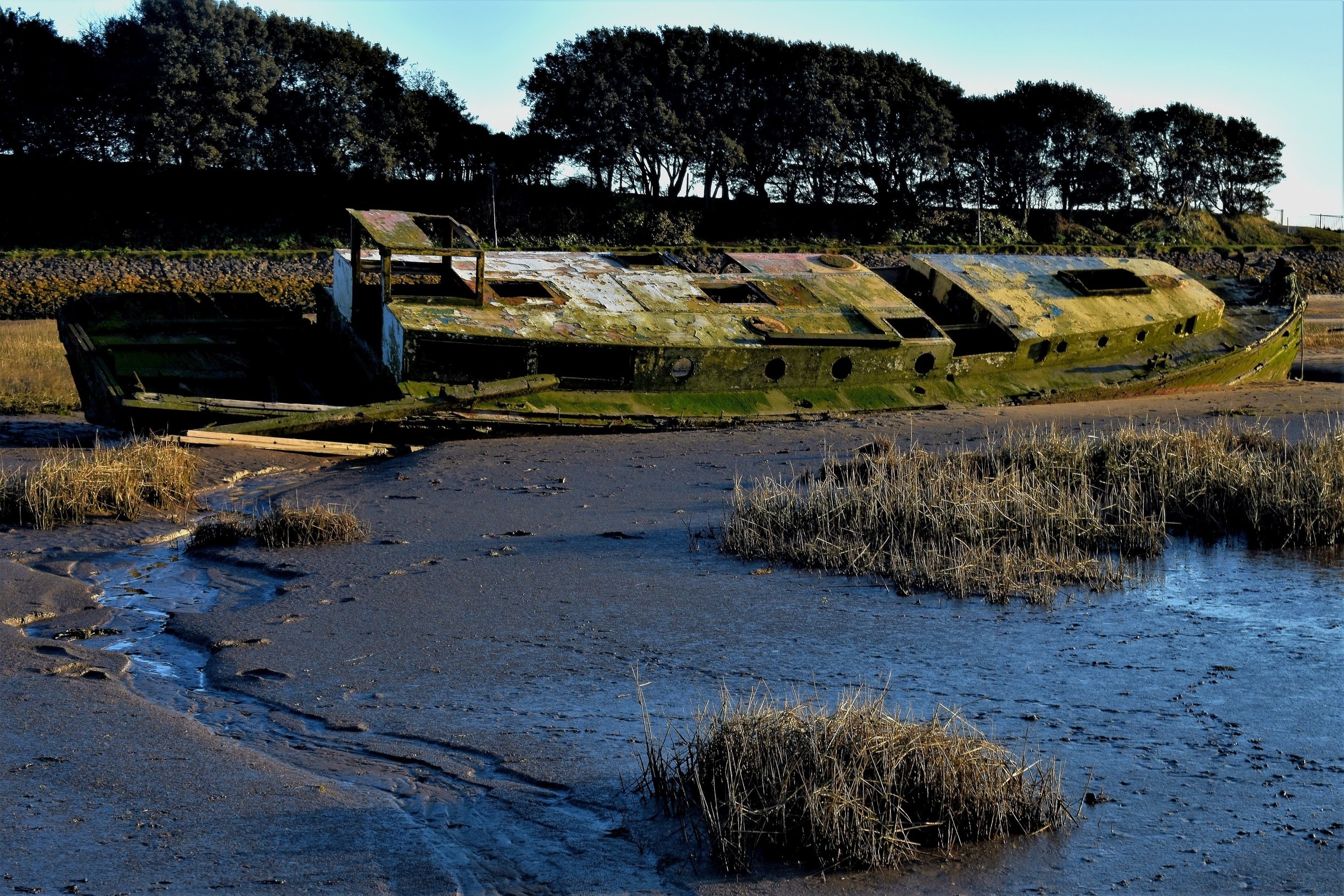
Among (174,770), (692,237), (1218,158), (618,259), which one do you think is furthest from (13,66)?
(1218,158)

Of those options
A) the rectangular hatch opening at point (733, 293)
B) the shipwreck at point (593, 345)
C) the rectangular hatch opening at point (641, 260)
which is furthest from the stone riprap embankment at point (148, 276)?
the rectangular hatch opening at point (733, 293)

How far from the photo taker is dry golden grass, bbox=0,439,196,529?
10172 millimetres

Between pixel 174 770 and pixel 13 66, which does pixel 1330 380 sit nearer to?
pixel 174 770

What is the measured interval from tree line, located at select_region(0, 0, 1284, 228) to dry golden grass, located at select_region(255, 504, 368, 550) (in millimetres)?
35663

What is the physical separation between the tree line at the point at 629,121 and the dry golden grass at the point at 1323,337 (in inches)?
936

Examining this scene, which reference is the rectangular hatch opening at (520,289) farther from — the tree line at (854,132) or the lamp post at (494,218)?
the tree line at (854,132)

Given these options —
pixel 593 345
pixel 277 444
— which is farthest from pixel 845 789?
pixel 593 345

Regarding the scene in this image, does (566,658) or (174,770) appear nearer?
(174,770)

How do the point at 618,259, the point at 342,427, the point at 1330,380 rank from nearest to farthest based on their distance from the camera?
the point at 342,427 < the point at 618,259 < the point at 1330,380

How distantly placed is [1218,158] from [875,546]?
57.7 meters

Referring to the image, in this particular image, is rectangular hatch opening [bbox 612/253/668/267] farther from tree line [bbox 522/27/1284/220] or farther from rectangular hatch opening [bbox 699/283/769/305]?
tree line [bbox 522/27/1284/220]

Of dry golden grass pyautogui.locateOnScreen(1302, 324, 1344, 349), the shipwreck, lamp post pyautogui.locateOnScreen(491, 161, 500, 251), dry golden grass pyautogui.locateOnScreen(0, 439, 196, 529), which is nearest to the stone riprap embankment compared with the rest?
lamp post pyautogui.locateOnScreen(491, 161, 500, 251)

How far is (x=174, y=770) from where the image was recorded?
17.7ft

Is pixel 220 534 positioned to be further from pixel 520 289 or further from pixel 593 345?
pixel 520 289
